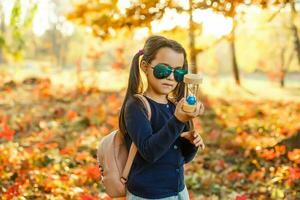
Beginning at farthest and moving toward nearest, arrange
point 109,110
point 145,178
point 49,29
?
1. point 49,29
2. point 109,110
3. point 145,178

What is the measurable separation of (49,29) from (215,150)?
4491cm

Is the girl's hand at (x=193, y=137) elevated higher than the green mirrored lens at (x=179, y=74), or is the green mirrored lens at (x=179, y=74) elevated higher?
the green mirrored lens at (x=179, y=74)

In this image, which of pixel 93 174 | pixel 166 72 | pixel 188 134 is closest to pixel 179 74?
pixel 166 72

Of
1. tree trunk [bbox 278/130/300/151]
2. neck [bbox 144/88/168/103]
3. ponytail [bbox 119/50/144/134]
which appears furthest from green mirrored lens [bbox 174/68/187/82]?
tree trunk [bbox 278/130/300/151]

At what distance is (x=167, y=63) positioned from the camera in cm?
272

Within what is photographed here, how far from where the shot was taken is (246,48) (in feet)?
94.1

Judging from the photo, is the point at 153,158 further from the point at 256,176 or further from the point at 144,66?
the point at 256,176

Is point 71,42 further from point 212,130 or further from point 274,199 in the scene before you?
point 274,199

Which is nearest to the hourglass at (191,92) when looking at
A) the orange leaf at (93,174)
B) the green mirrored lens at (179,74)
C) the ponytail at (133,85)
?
the green mirrored lens at (179,74)

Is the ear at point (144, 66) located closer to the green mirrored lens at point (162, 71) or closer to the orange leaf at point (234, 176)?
the green mirrored lens at point (162, 71)

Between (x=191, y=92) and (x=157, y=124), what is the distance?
350mm

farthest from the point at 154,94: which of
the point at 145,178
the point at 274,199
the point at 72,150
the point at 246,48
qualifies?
the point at 246,48

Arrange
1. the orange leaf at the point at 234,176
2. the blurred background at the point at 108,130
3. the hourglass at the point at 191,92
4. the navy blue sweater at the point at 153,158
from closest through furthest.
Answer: the hourglass at the point at 191,92
the navy blue sweater at the point at 153,158
the blurred background at the point at 108,130
the orange leaf at the point at 234,176

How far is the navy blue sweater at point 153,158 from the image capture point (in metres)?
2.61
